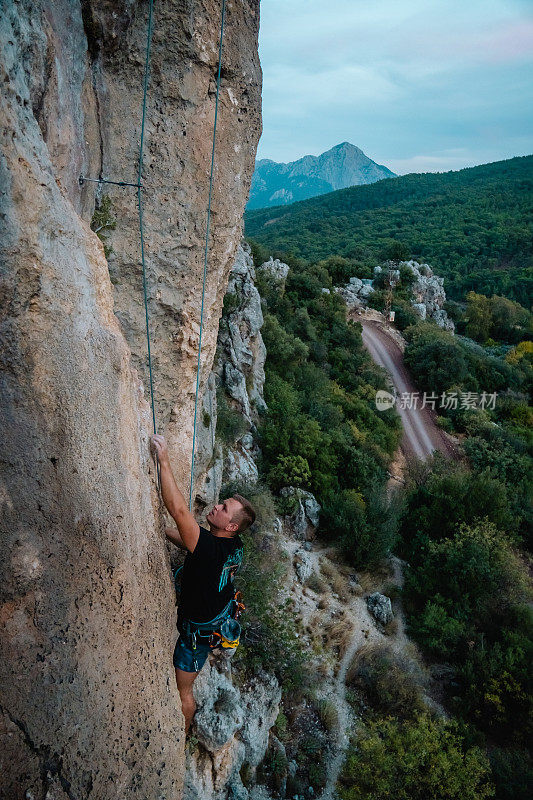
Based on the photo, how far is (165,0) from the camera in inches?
146

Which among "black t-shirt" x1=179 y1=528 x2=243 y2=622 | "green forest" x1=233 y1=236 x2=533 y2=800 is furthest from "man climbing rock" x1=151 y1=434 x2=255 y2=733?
"green forest" x1=233 y1=236 x2=533 y2=800

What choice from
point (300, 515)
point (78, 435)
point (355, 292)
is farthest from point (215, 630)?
point (355, 292)

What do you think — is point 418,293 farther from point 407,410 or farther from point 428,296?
point 407,410

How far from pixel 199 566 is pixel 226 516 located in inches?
17.0

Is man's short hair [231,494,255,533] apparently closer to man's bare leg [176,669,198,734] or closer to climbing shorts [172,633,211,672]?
climbing shorts [172,633,211,672]

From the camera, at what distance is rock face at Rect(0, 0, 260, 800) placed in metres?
2.31

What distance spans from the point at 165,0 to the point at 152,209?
5.16 feet

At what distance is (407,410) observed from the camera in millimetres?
24641

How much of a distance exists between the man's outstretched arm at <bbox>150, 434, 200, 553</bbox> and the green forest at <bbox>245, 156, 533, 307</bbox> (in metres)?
35.8

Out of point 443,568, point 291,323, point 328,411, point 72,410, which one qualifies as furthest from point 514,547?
point 72,410

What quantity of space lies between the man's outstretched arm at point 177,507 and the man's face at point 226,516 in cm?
36

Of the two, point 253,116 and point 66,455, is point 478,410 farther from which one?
point 66,455

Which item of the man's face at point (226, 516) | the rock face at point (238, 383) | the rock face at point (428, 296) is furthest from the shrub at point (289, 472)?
the rock face at point (428, 296)

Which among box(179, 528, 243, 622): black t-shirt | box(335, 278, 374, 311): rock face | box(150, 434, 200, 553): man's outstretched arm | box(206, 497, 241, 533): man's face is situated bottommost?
box(335, 278, 374, 311): rock face
